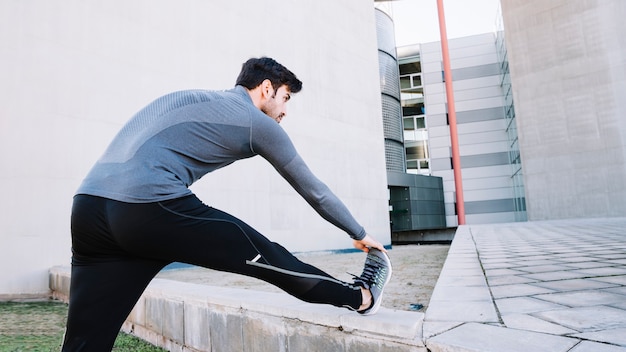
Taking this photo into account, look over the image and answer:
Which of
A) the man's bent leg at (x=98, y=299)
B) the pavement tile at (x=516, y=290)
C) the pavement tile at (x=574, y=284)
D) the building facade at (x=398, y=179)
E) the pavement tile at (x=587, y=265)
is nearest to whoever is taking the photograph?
the man's bent leg at (x=98, y=299)

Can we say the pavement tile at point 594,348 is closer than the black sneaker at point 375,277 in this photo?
Yes

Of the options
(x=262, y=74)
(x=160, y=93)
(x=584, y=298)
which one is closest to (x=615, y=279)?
(x=584, y=298)

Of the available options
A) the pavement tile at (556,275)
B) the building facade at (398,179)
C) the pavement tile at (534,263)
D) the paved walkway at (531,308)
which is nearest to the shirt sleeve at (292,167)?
the paved walkway at (531,308)

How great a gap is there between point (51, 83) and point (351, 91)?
759 centimetres

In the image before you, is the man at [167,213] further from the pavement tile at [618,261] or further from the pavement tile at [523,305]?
the pavement tile at [618,261]

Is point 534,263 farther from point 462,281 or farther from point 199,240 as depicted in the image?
point 199,240

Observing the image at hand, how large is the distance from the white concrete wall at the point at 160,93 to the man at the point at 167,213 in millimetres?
4942

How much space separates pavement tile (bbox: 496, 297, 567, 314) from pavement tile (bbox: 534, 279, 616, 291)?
0.44m

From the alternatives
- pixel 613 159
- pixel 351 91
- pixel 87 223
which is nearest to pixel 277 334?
pixel 87 223

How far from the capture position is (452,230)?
24.3m

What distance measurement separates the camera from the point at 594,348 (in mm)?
1298

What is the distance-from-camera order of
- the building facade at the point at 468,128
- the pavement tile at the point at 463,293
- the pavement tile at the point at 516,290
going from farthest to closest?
the building facade at the point at 468,128, the pavement tile at the point at 516,290, the pavement tile at the point at 463,293

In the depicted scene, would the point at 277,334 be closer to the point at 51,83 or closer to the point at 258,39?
the point at 51,83

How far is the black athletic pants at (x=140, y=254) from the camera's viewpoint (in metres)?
1.37
